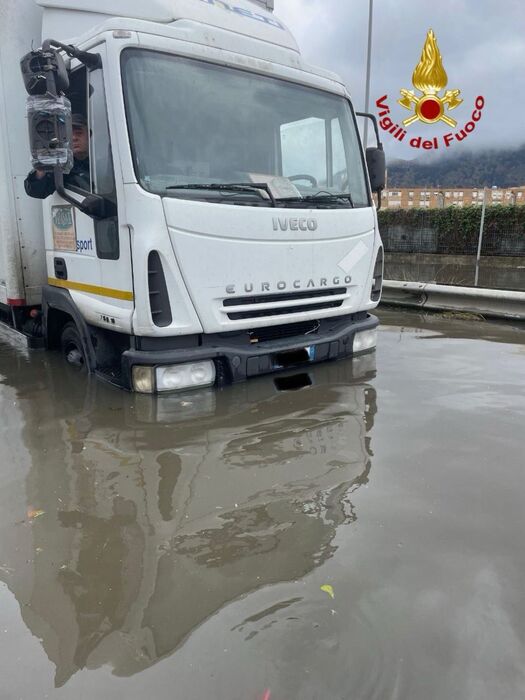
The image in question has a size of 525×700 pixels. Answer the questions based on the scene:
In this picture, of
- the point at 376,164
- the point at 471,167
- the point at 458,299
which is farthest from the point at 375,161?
the point at 471,167

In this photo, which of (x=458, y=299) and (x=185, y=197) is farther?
(x=458, y=299)

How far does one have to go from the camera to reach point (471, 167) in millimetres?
58125

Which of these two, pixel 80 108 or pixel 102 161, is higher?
pixel 80 108

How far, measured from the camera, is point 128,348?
13.2 feet

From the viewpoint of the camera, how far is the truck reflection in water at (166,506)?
2021 millimetres

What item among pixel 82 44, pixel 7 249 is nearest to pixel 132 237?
pixel 82 44

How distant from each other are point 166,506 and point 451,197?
14121 millimetres

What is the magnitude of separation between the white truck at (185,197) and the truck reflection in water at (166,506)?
0.34 meters

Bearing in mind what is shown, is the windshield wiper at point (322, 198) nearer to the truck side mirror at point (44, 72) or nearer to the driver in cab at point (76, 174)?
the driver in cab at point (76, 174)

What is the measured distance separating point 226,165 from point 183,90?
22.3 inches

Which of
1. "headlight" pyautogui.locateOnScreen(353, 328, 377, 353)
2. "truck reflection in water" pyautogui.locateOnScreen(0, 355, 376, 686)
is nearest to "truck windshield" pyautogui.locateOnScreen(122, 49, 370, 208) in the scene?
"headlight" pyautogui.locateOnScreen(353, 328, 377, 353)

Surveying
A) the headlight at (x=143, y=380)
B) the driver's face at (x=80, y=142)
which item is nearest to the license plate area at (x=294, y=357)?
the headlight at (x=143, y=380)

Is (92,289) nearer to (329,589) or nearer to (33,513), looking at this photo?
(33,513)

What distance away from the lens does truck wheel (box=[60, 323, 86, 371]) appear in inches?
186
